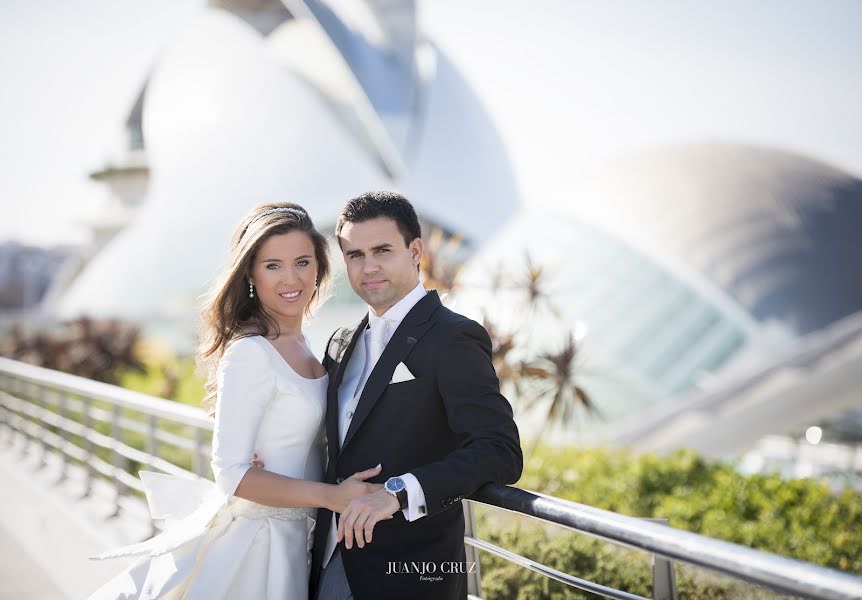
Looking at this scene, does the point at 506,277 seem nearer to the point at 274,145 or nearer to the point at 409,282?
the point at 409,282

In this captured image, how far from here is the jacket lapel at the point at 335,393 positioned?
6.25 feet

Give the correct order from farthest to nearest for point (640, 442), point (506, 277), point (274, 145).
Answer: point (274, 145) → point (640, 442) → point (506, 277)

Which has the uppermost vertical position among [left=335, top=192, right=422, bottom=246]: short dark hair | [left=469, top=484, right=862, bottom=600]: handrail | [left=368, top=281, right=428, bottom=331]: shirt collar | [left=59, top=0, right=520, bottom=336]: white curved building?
[left=59, top=0, right=520, bottom=336]: white curved building

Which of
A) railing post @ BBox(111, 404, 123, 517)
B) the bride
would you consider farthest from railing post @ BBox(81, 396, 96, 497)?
the bride

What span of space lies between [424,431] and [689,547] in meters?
0.65

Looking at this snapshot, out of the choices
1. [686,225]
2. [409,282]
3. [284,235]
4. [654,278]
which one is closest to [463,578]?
[409,282]

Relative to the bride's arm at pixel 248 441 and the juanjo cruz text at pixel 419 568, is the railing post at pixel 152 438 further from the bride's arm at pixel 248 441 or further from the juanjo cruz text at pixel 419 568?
the juanjo cruz text at pixel 419 568

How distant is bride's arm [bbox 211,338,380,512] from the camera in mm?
1817

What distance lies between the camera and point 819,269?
49.6 ft

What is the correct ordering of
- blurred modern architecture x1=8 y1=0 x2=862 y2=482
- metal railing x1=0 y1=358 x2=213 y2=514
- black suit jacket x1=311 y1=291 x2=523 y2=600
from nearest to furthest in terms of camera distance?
black suit jacket x1=311 y1=291 x2=523 y2=600 < metal railing x1=0 y1=358 x2=213 y2=514 < blurred modern architecture x1=8 y1=0 x2=862 y2=482

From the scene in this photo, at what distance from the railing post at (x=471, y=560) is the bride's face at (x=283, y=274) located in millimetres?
734

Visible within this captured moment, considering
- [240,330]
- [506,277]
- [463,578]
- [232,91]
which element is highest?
[232,91]

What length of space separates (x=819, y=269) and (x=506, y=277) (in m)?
11.0

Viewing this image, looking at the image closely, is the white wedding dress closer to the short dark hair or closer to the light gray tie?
the light gray tie
